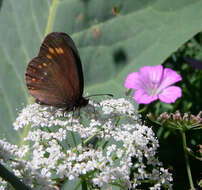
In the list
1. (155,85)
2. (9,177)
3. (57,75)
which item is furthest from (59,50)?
(155,85)

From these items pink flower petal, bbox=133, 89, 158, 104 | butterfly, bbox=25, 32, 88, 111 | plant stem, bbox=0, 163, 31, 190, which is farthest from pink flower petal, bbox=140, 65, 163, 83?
plant stem, bbox=0, 163, 31, 190

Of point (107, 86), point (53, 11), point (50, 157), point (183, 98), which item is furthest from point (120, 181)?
point (183, 98)

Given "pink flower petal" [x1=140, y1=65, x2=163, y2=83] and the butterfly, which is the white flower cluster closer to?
the butterfly

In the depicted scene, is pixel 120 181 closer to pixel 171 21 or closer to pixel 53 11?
pixel 171 21

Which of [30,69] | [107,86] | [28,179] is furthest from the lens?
[107,86]

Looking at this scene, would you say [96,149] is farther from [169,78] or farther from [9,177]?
[169,78]
